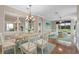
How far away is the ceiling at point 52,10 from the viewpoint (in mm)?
2084

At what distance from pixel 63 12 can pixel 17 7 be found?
0.92 meters

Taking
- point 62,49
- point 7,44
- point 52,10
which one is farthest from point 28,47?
point 52,10

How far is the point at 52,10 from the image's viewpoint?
6.97ft

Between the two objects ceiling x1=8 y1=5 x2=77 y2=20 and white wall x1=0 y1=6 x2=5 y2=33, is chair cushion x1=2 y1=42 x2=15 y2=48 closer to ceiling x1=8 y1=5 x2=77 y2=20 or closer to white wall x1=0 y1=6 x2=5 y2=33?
white wall x1=0 y1=6 x2=5 y2=33

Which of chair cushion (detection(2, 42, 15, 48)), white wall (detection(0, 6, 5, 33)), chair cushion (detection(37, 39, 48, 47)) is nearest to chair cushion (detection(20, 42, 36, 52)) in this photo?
chair cushion (detection(37, 39, 48, 47))

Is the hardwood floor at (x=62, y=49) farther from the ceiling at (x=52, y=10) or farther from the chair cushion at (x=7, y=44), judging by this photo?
the chair cushion at (x=7, y=44)

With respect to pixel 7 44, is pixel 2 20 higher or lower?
higher

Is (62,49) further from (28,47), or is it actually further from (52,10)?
(52,10)

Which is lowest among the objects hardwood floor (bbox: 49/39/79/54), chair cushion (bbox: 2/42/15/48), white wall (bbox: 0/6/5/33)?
hardwood floor (bbox: 49/39/79/54)

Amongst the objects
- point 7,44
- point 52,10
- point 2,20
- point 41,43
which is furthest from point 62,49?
point 2,20

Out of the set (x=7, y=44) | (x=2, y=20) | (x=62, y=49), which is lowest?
(x=62, y=49)

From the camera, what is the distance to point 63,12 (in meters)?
2.12

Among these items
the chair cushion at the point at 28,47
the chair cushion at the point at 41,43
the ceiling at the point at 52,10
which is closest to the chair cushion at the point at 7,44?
the chair cushion at the point at 28,47

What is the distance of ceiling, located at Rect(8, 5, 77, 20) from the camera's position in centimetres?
208
